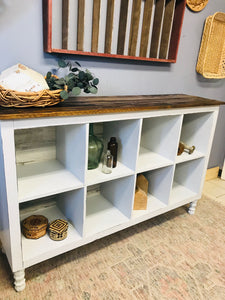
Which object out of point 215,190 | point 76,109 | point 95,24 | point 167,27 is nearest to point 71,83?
point 76,109

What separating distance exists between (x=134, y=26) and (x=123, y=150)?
2.59 ft

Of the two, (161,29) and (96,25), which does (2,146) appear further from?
(161,29)

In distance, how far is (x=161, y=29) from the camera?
1.77m

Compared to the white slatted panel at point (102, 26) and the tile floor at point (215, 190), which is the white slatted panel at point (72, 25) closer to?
the white slatted panel at point (102, 26)

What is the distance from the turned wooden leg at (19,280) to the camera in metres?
1.24

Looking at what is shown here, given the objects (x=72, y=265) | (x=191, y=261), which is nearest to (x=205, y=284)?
(x=191, y=261)

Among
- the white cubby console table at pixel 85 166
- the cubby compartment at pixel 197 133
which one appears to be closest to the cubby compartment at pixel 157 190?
the white cubby console table at pixel 85 166

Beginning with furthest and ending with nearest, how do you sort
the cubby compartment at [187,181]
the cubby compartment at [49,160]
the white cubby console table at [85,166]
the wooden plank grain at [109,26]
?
the cubby compartment at [187,181] < the wooden plank grain at [109,26] < the cubby compartment at [49,160] < the white cubby console table at [85,166]

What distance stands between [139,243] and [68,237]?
20.3 inches

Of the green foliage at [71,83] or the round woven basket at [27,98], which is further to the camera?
the green foliage at [71,83]

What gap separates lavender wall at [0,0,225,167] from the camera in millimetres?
1244

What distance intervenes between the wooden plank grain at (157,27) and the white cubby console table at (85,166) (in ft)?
1.37

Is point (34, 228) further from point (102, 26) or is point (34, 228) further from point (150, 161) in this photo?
point (102, 26)

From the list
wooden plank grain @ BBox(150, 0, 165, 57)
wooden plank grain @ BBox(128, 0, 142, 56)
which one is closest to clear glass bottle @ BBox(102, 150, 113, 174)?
wooden plank grain @ BBox(128, 0, 142, 56)
